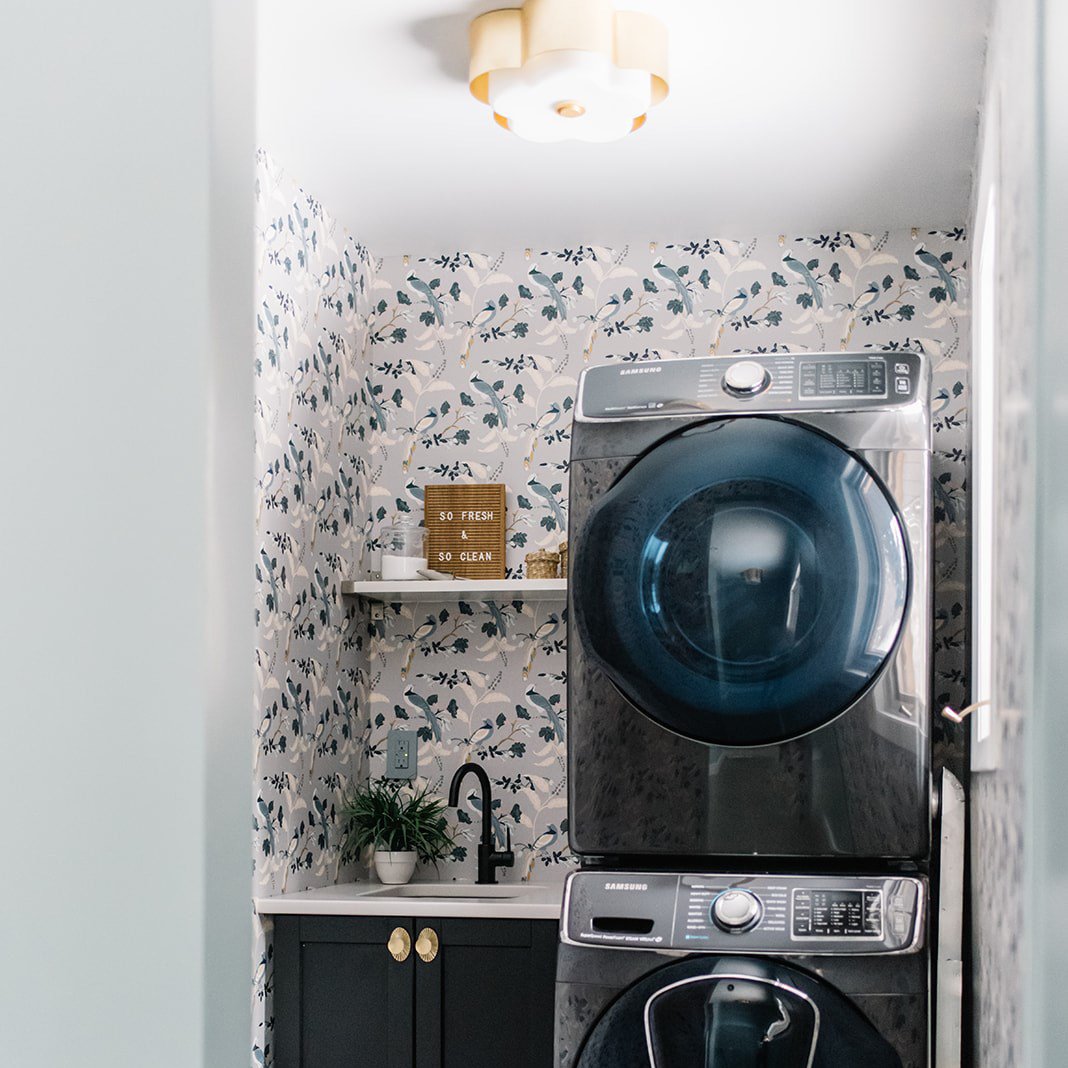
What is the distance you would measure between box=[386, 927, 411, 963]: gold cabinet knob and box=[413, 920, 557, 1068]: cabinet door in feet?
0.09

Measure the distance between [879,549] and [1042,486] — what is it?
121 cm

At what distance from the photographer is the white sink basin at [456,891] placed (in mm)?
3375

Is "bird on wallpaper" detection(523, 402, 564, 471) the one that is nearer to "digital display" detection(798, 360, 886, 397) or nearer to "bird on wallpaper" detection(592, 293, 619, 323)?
"bird on wallpaper" detection(592, 293, 619, 323)

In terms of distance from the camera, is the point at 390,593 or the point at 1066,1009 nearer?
the point at 1066,1009

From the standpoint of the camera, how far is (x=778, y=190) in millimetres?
3346

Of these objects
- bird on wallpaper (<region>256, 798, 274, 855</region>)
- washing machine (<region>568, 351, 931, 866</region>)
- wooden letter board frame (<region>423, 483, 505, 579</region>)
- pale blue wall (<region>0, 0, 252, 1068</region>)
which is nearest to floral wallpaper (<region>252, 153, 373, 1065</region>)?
bird on wallpaper (<region>256, 798, 274, 855</region>)

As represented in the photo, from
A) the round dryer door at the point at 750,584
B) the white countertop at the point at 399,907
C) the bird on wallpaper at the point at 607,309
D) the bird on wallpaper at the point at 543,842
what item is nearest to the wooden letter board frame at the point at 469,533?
the bird on wallpaper at the point at 607,309

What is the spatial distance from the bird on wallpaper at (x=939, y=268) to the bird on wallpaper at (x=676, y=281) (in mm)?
648

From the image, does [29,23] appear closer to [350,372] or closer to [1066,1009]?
[1066,1009]

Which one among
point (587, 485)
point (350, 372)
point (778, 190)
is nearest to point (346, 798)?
point (350, 372)

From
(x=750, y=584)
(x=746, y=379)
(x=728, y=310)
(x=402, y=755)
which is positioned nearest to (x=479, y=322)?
(x=728, y=310)

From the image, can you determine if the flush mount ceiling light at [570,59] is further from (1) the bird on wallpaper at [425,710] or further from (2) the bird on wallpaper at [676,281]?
(1) the bird on wallpaper at [425,710]

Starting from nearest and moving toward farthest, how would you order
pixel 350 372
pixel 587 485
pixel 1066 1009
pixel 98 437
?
pixel 98 437
pixel 1066 1009
pixel 587 485
pixel 350 372

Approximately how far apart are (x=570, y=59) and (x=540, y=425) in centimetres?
146
